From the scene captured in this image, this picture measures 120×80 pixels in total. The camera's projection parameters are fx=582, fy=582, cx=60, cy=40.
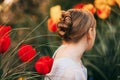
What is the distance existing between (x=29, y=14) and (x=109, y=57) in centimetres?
101

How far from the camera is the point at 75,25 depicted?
4246mm

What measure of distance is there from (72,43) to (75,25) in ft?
0.51

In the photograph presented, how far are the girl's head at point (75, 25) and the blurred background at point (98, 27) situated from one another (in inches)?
15.6

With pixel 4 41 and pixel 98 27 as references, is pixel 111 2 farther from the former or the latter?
pixel 4 41

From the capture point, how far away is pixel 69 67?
421 centimetres

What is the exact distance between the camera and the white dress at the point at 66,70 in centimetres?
420

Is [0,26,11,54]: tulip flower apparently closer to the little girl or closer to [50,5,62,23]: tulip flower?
the little girl

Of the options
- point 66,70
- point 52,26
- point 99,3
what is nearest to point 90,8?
point 99,3

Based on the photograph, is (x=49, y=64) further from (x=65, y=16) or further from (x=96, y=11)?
(x=96, y=11)

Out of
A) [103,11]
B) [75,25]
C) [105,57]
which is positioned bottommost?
[105,57]

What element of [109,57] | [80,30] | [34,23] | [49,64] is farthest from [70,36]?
[34,23]

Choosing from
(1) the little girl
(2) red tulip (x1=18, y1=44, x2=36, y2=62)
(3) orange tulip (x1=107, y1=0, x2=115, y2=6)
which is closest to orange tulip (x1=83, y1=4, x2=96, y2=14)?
(3) orange tulip (x1=107, y1=0, x2=115, y2=6)

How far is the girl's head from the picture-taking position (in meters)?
4.25

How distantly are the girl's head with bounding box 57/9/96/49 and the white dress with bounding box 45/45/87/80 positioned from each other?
0.57 feet
